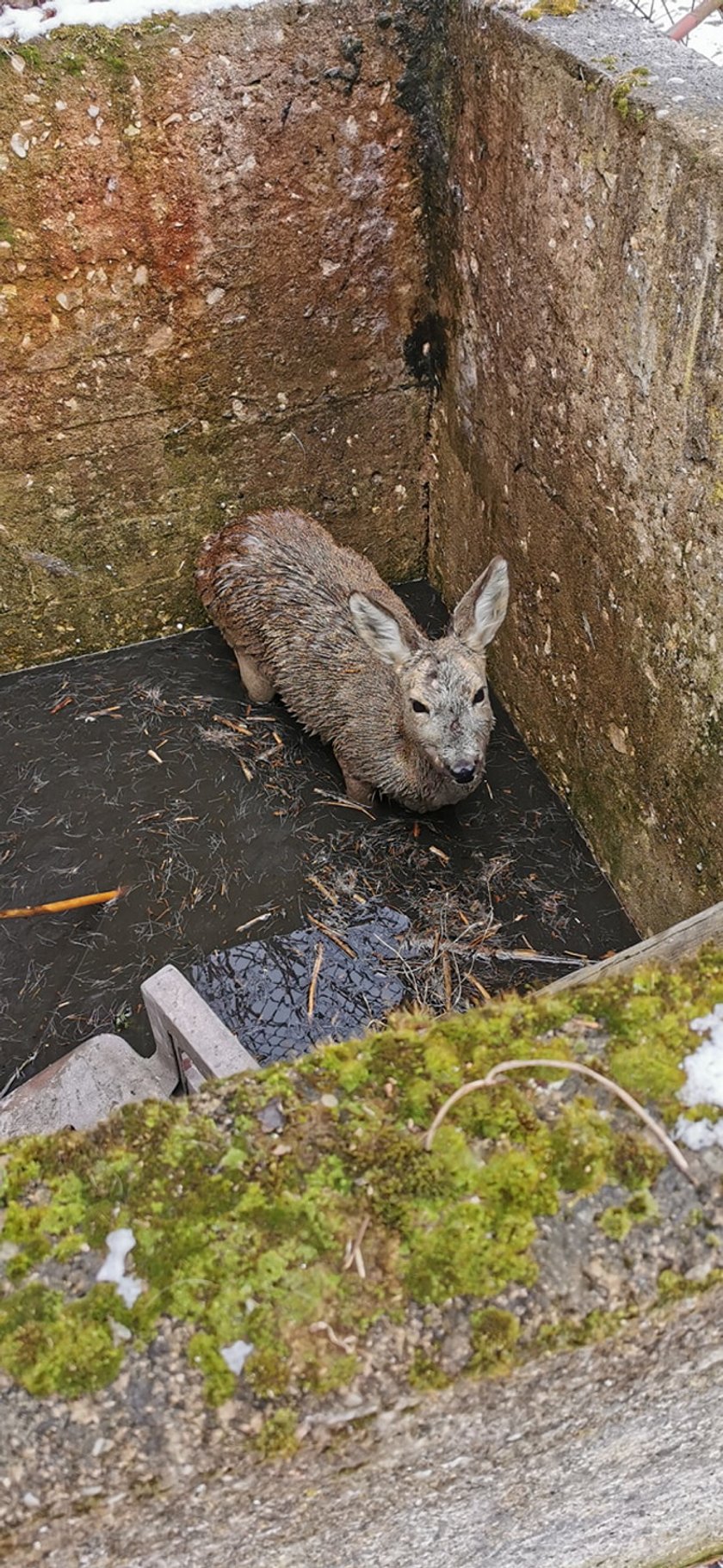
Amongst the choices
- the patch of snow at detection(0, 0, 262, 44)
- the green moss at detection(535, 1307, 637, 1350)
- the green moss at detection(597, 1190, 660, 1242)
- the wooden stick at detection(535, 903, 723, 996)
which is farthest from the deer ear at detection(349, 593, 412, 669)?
the green moss at detection(535, 1307, 637, 1350)

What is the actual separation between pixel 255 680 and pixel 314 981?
172cm

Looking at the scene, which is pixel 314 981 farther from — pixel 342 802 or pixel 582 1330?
pixel 582 1330

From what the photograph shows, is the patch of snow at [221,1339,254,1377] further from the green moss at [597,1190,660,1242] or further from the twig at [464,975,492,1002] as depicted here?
the twig at [464,975,492,1002]

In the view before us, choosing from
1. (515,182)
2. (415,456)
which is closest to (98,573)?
(415,456)

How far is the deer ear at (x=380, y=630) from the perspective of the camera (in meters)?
4.30

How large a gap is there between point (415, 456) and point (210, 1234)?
469 centimetres

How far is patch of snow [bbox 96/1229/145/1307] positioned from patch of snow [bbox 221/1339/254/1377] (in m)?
0.15

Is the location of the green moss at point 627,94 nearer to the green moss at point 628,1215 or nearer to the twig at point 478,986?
the twig at point 478,986

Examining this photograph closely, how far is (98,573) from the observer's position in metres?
5.60

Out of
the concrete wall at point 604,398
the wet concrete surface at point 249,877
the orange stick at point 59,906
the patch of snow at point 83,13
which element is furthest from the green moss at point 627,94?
the orange stick at point 59,906

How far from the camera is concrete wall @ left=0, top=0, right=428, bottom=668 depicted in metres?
4.49

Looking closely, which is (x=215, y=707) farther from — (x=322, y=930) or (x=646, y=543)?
(x=646, y=543)

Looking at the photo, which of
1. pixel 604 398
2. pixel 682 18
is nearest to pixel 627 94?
pixel 604 398

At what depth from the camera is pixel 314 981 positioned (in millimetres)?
4320
